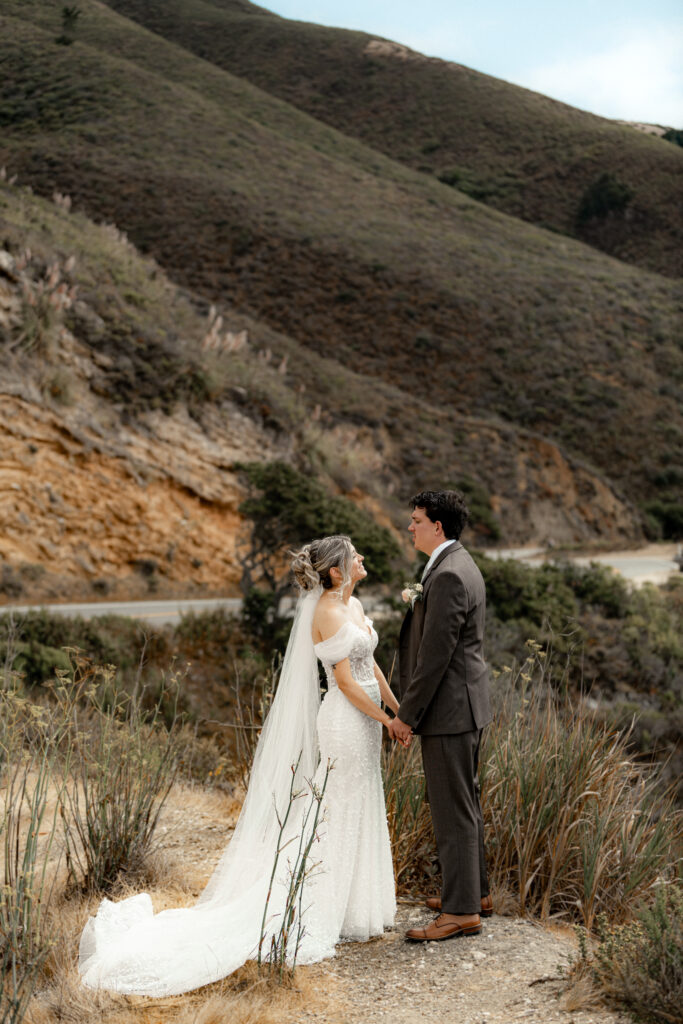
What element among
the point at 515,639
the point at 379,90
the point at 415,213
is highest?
the point at 379,90

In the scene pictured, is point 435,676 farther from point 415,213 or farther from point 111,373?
point 415,213

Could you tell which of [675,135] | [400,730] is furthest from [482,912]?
[675,135]

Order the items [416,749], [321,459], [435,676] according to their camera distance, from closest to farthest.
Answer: [435,676] < [416,749] < [321,459]

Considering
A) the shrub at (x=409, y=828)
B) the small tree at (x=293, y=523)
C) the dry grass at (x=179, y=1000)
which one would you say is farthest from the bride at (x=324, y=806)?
the small tree at (x=293, y=523)

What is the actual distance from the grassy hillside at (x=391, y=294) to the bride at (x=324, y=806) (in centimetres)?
2046

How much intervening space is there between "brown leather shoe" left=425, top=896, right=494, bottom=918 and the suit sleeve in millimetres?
1079

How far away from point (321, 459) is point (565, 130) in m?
44.7

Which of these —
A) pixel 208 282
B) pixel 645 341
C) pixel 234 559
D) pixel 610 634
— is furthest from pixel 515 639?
pixel 645 341

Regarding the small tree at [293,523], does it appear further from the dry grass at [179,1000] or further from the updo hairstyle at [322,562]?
the dry grass at [179,1000]

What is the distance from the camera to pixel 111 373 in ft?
53.1

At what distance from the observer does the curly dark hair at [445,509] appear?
152 inches

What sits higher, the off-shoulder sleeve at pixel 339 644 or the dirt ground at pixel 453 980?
the off-shoulder sleeve at pixel 339 644

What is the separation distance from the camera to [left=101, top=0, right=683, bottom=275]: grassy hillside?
49062 mm

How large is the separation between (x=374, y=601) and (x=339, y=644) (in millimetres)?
9255
